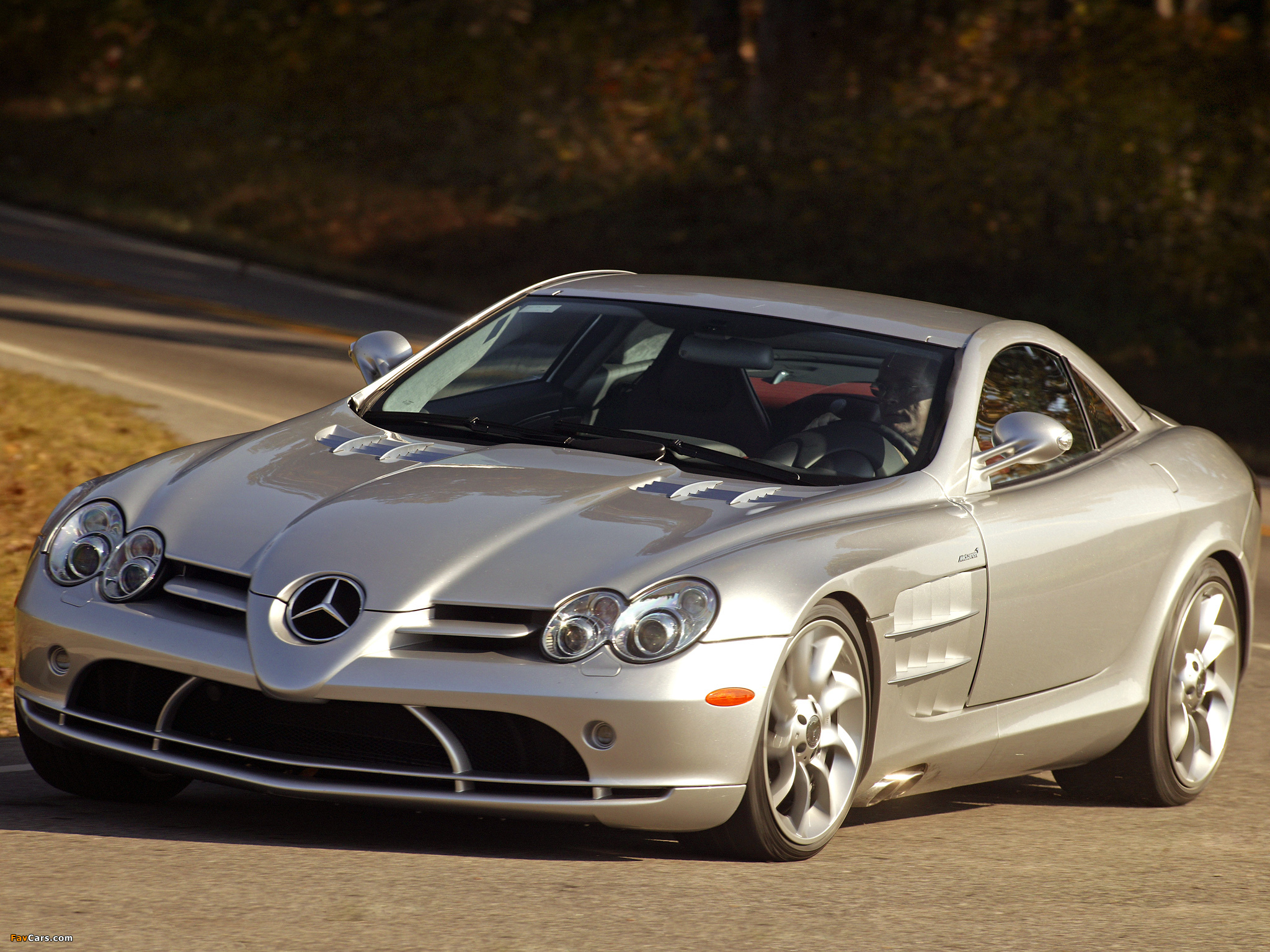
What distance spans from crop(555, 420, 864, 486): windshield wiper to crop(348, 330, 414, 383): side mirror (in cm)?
104

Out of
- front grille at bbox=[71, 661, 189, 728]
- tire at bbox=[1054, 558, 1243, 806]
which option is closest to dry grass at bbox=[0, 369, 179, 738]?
front grille at bbox=[71, 661, 189, 728]

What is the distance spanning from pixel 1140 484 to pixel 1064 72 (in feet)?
74.3

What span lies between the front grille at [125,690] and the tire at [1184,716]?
304 cm

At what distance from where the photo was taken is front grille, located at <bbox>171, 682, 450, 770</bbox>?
15.1ft

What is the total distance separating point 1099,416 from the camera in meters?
6.54

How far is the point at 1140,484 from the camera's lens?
622 cm

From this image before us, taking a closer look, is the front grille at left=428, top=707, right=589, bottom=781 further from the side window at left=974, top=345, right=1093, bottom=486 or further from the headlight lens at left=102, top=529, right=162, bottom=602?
the side window at left=974, top=345, right=1093, bottom=486

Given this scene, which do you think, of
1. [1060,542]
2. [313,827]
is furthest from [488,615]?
[1060,542]

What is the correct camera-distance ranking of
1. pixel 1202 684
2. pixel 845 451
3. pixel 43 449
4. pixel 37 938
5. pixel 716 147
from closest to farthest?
pixel 37 938
pixel 845 451
pixel 1202 684
pixel 43 449
pixel 716 147

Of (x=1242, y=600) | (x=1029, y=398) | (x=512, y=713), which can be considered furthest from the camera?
(x=1242, y=600)

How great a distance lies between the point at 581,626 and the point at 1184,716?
268 cm

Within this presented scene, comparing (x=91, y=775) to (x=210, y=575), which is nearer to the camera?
(x=210, y=575)

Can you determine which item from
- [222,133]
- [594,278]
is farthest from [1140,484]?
[222,133]

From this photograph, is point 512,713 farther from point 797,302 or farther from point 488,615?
point 797,302
